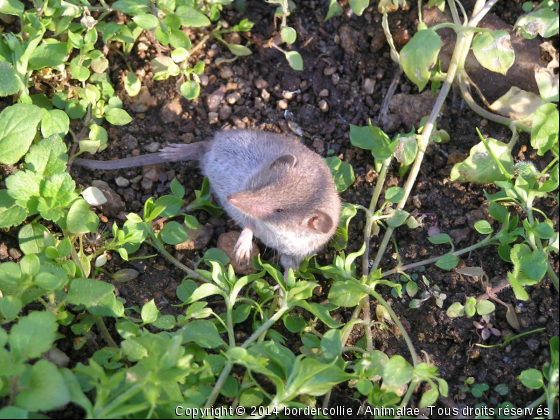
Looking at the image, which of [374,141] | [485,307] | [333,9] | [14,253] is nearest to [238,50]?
[333,9]

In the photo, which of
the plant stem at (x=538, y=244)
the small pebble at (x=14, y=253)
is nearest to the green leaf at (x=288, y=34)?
the plant stem at (x=538, y=244)

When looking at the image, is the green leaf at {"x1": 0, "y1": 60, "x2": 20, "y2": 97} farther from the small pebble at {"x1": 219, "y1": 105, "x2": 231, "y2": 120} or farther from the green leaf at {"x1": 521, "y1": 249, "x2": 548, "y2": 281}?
the green leaf at {"x1": 521, "y1": 249, "x2": 548, "y2": 281}

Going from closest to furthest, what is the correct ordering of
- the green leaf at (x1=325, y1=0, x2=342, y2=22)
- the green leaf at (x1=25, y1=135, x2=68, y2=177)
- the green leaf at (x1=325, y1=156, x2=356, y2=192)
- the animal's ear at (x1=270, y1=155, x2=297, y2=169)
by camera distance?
the green leaf at (x1=25, y1=135, x2=68, y2=177)
the animal's ear at (x1=270, y1=155, x2=297, y2=169)
the green leaf at (x1=325, y1=156, x2=356, y2=192)
the green leaf at (x1=325, y1=0, x2=342, y2=22)

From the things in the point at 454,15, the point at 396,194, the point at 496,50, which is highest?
the point at 454,15

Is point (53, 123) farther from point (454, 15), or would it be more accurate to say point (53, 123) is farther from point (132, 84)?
point (454, 15)

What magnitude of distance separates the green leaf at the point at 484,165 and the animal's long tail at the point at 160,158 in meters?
2.11

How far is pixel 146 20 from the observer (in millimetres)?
3990

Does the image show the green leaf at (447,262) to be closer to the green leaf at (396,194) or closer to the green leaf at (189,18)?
the green leaf at (396,194)

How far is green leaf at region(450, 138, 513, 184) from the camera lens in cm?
409

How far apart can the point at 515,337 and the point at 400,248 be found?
3.38 ft

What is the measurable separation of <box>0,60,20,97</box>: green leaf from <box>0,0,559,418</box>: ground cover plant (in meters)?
0.02

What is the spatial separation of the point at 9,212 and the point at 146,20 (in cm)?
170

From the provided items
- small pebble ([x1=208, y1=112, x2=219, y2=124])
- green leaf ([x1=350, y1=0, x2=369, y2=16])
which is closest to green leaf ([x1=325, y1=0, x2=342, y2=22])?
green leaf ([x1=350, y1=0, x2=369, y2=16])

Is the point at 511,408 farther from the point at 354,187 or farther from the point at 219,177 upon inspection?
the point at 219,177
